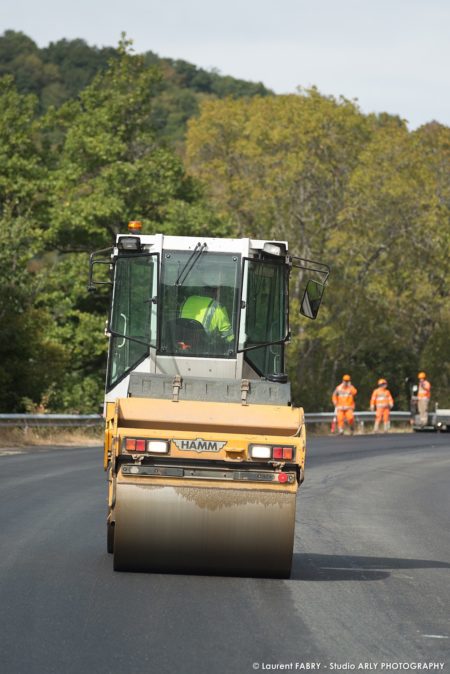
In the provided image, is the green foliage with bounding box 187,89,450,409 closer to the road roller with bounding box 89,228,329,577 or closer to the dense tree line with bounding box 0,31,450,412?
the dense tree line with bounding box 0,31,450,412

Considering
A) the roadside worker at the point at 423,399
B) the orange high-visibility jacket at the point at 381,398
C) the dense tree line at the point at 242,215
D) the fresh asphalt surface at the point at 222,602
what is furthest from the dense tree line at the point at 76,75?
the fresh asphalt surface at the point at 222,602

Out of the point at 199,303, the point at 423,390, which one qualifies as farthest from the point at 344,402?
the point at 199,303

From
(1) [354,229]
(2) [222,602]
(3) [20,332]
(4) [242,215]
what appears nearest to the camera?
(2) [222,602]

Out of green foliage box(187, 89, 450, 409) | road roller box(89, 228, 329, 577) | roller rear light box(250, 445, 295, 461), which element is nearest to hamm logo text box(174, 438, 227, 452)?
road roller box(89, 228, 329, 577)

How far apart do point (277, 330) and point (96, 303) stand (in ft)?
109

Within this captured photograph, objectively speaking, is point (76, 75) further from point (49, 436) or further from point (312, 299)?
point (312, 299)

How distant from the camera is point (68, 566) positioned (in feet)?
35.2

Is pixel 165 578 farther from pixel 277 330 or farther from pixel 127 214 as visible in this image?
pixel 127 214

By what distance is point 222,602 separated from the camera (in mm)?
9203

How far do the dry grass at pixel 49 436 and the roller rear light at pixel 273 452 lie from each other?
1916 centimetres

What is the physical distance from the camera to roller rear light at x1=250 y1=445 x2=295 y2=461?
32.8 ft

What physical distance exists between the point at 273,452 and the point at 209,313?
3546 millimetres

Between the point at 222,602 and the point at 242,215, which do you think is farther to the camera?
the point at 242,215

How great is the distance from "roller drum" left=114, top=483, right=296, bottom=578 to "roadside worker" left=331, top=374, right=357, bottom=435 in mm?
26883
